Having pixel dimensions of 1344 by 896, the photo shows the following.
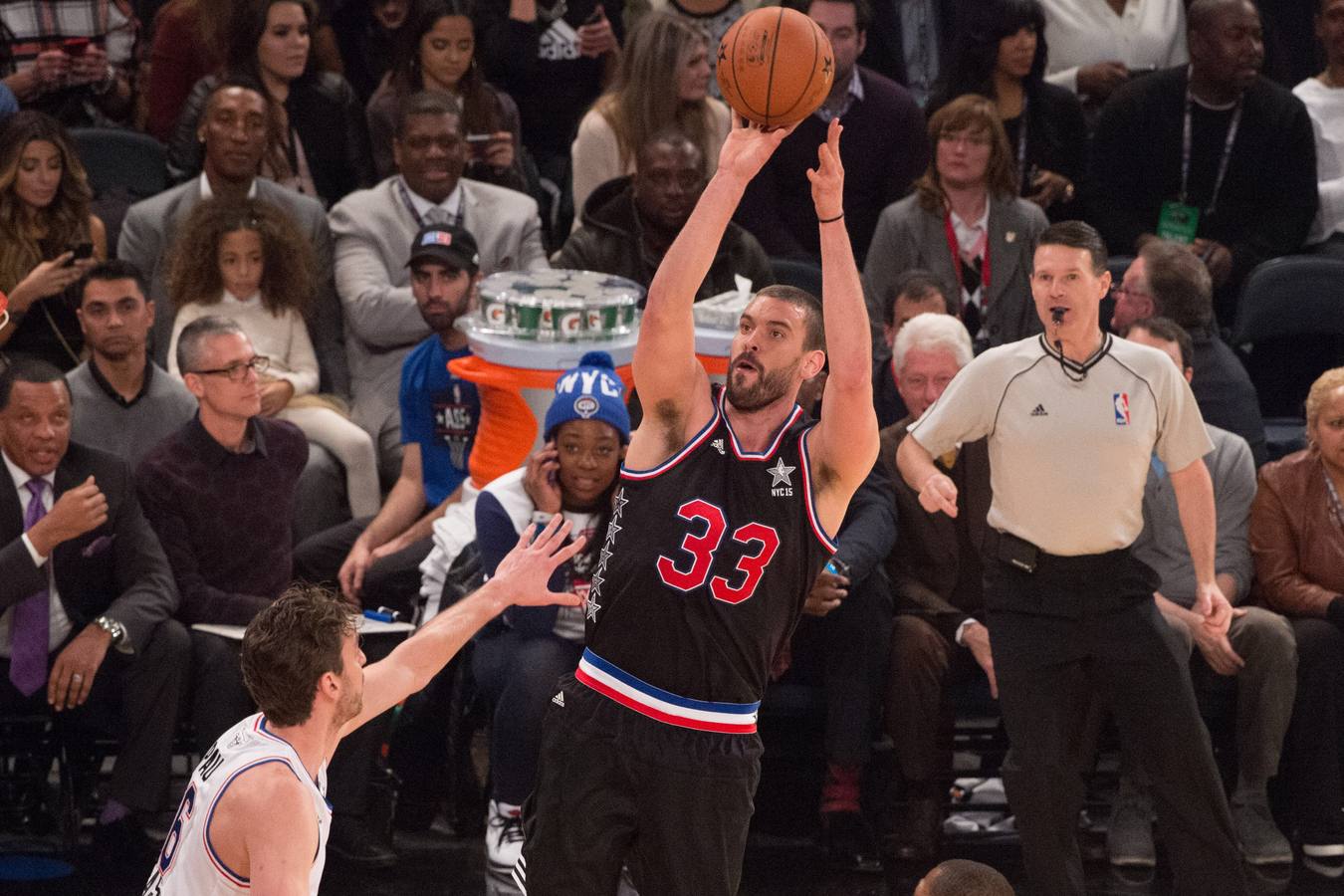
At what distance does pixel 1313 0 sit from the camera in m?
9.84

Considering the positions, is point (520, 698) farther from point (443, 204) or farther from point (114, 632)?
point (443, 204)

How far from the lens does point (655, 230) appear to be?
25.8 ft

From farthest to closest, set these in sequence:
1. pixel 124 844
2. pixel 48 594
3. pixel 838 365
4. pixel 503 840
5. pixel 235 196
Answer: pixel 235 196 < pixel 124 844 < pixel 48 594 < pixel 503 840 < pixel 838 365

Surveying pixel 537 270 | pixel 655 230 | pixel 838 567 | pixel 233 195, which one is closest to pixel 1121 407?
pixel 838 567

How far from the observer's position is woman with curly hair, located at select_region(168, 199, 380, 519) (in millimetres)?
7734

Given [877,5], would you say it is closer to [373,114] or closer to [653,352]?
[373,114]

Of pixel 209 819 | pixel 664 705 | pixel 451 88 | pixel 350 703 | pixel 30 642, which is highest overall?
pixel 451 88

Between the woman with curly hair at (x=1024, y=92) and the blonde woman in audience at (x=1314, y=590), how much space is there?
2.15 m

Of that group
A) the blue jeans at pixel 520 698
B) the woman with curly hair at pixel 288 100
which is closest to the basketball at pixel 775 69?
the blue jeans at pixel 520 698

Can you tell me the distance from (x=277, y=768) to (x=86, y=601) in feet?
9.95

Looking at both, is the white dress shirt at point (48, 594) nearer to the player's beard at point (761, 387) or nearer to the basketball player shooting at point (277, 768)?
the basketball player shooting at point (277, 768)

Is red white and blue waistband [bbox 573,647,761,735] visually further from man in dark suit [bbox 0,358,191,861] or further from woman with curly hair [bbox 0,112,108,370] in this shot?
woman with curly hair [bbox 0,112,108,370]

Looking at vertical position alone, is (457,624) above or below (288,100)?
below

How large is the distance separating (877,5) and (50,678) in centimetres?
515
